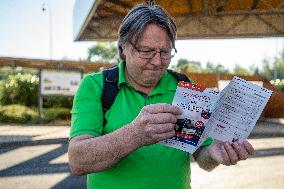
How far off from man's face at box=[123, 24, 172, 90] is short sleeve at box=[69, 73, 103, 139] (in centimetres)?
18

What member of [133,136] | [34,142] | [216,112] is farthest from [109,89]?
[34,142]

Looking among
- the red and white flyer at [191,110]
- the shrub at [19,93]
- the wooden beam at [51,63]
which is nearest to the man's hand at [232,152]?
the red and white flyer at [191,110]

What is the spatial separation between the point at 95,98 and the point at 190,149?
499 millimetres

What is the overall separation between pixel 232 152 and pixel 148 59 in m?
0.59

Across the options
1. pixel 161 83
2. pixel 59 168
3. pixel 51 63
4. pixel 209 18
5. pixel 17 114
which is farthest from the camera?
pixel 51 63

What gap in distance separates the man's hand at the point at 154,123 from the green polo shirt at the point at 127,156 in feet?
0.96

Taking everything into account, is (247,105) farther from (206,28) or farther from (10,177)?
(206,28)

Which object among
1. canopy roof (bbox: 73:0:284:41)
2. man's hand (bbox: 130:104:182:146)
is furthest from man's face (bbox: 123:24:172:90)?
canopy roof (bbox: 73:0:284:41)

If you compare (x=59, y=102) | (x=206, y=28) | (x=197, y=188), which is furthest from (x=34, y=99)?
(x=197, y=188)

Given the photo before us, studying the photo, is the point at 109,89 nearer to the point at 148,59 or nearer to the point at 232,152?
the point at 148,59

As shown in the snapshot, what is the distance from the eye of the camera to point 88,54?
99562 mm

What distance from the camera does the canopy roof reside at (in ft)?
38.8

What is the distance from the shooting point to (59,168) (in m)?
8.53

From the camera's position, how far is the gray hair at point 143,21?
76.5 inches
